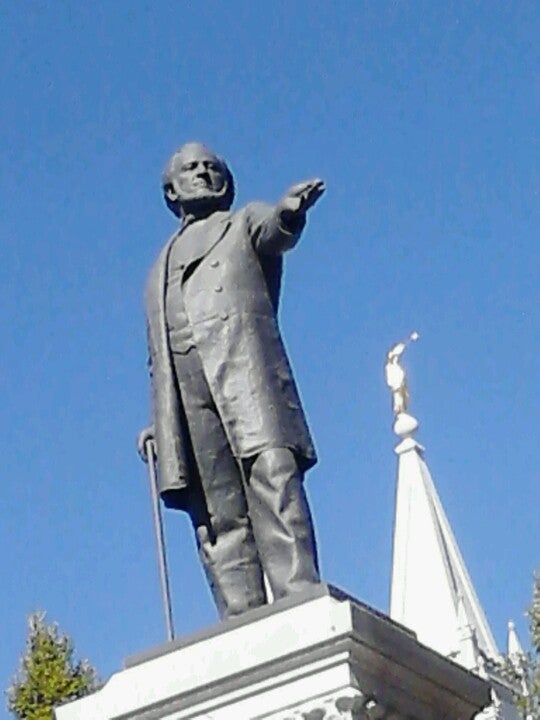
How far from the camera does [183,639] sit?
7.19 meters

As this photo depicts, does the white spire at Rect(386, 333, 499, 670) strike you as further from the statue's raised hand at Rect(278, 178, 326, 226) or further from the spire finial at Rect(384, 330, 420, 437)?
the statue's raised hand at Rect(278, 178, 326, 226)

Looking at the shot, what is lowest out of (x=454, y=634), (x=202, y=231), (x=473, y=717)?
(x=473, y=717)

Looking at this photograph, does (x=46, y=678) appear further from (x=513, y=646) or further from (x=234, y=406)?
(x=234, y=406)

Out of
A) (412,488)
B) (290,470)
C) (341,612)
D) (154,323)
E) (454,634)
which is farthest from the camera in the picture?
(412,488)

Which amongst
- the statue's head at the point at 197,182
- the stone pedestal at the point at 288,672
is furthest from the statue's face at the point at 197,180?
the stone pedestal at the point at 288,672

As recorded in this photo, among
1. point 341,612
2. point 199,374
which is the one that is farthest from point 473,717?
point 199,374

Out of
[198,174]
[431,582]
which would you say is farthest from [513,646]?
[198,174]

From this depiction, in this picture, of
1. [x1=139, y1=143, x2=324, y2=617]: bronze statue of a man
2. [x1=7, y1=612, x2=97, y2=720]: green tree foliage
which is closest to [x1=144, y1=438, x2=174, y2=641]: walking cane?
[x1=139, y1=143, x2=324, y2=617]: bronze statue of a man

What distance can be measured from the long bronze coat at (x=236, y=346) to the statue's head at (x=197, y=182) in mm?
179

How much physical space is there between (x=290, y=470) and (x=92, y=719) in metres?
1.17

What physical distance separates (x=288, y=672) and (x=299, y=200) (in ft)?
5.84

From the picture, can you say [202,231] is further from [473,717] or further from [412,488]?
[412,488]

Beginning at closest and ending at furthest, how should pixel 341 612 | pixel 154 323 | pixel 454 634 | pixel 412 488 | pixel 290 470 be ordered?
pixel 341 612 → pixel 290 470 → pixel 154 323 → pixel 454 634 → pixel 412 488

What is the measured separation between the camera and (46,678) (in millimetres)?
34031
